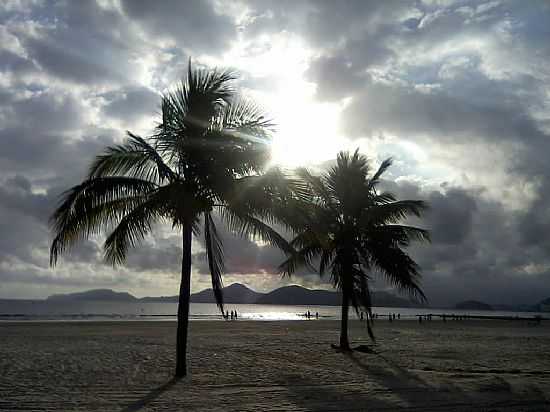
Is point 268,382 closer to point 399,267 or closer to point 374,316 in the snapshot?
point 399,267

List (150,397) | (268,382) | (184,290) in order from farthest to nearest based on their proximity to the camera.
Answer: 1. (184,290)
2. (268,382)
3. (150,397)

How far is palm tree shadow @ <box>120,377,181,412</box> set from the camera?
25.7ft

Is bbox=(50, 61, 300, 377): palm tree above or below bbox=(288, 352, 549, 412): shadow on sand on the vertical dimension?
above

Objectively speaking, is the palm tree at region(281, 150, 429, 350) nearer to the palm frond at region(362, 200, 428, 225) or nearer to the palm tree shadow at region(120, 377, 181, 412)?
the palm frond at region(362, 200, 428, 225)

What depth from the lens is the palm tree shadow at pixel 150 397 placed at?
7836 millimetres

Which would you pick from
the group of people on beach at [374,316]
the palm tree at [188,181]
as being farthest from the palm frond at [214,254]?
the group of people on beach at [374,316]

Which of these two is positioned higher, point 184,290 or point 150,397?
point 184,290

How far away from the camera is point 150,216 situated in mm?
10648

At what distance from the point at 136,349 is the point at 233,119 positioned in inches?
413

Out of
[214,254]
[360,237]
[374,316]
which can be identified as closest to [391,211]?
[360,237]

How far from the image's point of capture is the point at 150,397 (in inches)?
342

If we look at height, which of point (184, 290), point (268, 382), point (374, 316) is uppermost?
point (184, 290)

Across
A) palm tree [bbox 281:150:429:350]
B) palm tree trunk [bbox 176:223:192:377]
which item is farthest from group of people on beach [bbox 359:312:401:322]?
palm tree trunk [bbox 176:223:192:377]

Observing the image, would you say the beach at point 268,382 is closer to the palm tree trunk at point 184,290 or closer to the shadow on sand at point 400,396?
the shadow on sand at point 400,396
